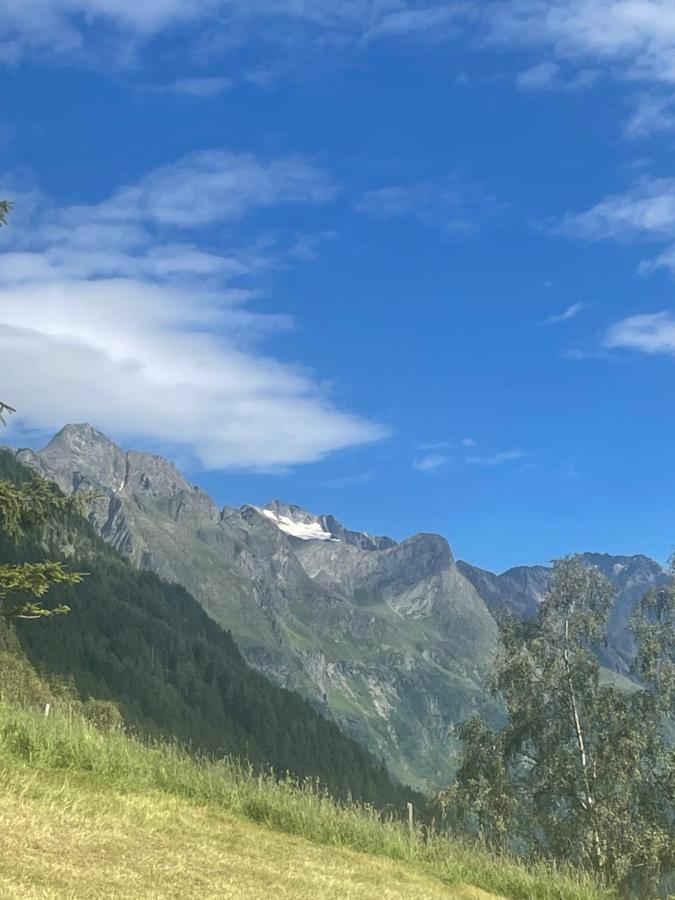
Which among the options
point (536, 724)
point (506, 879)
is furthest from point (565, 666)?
point (506, 879)

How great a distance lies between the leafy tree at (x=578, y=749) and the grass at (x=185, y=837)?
23451 mm

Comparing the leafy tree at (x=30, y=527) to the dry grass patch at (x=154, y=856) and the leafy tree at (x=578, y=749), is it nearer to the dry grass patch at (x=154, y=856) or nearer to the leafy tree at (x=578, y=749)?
the dry grass patch at (x=154, y=856)

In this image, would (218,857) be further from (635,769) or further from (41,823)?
(635,769)

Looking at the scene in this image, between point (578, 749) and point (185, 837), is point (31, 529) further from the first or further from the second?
point (578, 749)

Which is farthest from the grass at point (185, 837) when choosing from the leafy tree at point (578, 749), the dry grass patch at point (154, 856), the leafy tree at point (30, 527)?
the leafy tree at point (578, 749)

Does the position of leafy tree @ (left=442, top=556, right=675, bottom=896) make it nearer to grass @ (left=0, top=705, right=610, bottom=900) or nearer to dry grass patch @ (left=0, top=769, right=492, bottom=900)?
grass @ (left=0, top=705, right=610, bottom=900)

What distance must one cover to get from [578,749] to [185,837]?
35.7 meters

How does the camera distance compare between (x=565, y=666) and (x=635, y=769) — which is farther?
(x=565, y=666)

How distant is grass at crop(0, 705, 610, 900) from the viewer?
1210 cm

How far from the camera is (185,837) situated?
50.0 ft

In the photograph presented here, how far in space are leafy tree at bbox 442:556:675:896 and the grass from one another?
23451mm

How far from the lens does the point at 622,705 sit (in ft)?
150

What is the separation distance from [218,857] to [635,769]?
34191mm

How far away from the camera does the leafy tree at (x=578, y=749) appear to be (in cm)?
4234
